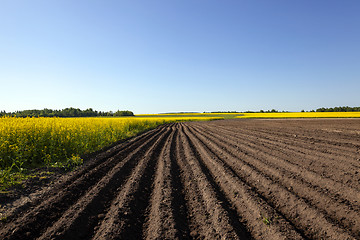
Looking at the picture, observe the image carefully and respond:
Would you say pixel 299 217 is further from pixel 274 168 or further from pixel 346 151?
pixel 346 151

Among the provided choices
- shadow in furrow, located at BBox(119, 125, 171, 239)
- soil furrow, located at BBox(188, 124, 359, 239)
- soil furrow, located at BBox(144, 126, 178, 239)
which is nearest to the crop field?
shadow in furrow, located at BBox(119, 125, 171, 239)

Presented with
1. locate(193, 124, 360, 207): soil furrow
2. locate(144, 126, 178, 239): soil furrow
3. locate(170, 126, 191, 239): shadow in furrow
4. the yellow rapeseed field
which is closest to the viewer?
locate(144, 126, 178, 239): soil furrow

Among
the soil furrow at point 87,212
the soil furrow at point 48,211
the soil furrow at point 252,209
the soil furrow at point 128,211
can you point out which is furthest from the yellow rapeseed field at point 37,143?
the soil furrow at point 252,209

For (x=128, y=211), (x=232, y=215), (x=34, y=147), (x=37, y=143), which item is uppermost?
(x=37, y=143)

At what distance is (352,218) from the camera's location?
316 cm

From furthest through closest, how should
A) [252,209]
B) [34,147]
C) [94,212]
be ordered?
[34,147] → [252,209] → [94,212]

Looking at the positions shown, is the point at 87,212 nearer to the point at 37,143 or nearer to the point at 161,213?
the point at 161,213

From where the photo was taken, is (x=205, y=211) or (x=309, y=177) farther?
(x=309, y=177)

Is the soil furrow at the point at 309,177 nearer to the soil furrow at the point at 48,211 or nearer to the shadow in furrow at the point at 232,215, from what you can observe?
the shadow in furrow at the point at 232,215

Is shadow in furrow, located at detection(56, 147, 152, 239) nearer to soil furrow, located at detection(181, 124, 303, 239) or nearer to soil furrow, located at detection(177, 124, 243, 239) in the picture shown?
soil furrow, located at detection(177, 124, 243, 239)

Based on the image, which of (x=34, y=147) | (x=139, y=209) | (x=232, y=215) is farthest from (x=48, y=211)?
(x=34, y=147)

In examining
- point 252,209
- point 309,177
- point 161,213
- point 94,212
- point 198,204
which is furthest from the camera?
point 309,177

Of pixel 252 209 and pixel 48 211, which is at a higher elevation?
pixel 48 211

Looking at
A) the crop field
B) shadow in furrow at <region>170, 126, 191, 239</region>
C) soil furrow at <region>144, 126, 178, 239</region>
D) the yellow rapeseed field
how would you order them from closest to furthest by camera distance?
soil furrow at <region>144, 126, 178, 239</region>, shadow in furrow at <region>170, 126, 191, 239</region>, the crop field, the yellow rapeseed field
